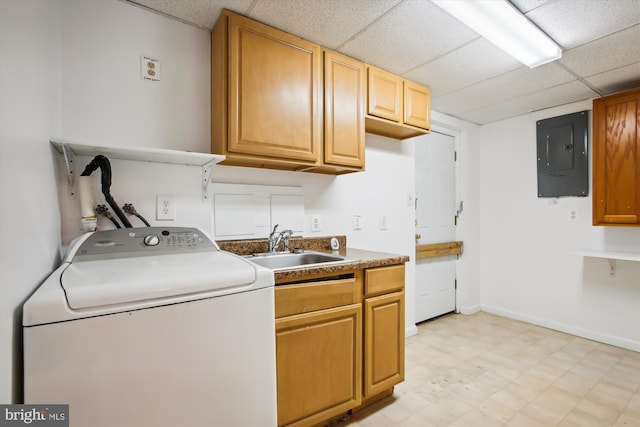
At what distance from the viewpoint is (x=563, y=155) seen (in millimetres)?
2902

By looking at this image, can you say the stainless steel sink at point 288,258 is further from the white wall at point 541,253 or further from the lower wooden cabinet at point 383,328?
the white wall at point 541,253

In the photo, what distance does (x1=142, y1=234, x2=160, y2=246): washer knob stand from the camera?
1344 millimetres

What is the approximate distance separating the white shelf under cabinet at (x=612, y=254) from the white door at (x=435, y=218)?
1.13 metres

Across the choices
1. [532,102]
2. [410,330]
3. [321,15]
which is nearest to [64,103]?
[321,15]

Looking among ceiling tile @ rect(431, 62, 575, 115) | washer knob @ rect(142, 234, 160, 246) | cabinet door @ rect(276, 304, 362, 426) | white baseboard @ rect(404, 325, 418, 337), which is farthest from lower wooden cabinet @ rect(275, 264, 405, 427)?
ceiling tile @ rect(431, 62, 575, 115)

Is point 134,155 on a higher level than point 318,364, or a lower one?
higher

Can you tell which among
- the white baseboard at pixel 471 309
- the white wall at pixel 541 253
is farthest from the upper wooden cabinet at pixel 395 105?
the white baseboard at pixel 471 309

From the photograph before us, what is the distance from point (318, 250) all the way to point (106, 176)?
50.3 inches

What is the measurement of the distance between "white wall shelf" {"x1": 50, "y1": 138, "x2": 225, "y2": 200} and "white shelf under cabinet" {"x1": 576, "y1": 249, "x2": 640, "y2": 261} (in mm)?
3023

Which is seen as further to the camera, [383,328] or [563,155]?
[563,155]

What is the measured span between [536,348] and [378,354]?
1.74 meters

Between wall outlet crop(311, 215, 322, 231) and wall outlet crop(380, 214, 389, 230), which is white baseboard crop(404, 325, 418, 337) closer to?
wall outlet crop(380, 214, 389, 230)

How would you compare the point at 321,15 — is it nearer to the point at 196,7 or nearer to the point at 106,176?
the point at 196,7

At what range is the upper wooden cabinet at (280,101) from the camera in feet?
5.18
